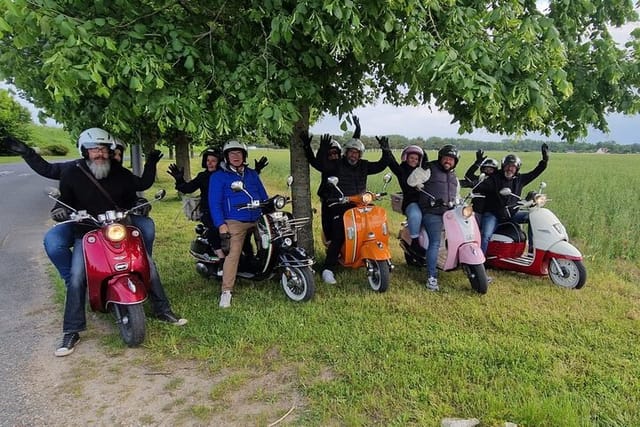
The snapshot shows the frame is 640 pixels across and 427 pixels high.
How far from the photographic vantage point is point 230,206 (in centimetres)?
507

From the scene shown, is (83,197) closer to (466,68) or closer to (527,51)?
(466,68)

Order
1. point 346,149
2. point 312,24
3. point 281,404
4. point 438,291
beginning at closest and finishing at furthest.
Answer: point 281,404, point 312,24, point 438,291, point 346,149

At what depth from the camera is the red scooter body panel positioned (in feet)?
13.1

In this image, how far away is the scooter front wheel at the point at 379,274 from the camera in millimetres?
5246

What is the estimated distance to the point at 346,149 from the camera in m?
5.82

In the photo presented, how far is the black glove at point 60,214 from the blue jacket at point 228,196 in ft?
4.73

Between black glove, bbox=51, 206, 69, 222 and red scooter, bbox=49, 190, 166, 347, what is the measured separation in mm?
130

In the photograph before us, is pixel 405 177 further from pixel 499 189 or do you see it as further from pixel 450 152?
pixel 499 189

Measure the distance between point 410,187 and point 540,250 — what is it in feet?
5.96

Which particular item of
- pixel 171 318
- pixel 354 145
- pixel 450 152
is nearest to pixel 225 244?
pixel 171 318

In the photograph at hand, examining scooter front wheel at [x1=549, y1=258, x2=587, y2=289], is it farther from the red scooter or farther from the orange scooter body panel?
the red scooter

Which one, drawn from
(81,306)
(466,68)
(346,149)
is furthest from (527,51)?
(81,306)

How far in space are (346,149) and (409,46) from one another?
2.34 m

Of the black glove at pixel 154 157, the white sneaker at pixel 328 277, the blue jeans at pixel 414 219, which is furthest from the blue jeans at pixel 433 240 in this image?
the black glove at pixel 154 157
